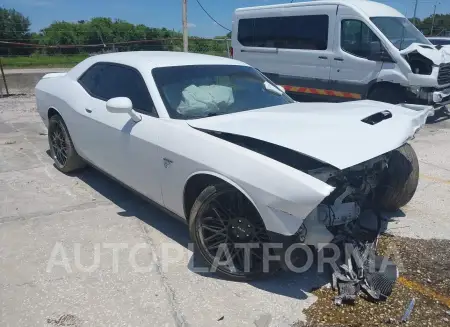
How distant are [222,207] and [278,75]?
745 centimetres

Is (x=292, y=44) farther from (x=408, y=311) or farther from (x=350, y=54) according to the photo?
(x=408, y=311)

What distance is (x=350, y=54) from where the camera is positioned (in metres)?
8.31

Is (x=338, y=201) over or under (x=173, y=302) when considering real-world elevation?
over

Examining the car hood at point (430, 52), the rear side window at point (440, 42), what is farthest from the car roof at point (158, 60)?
the rear side window at point (440, 42)

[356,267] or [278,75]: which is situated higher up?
[278,75]

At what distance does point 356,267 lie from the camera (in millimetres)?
2967

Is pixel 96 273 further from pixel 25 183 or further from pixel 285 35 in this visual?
pixel 285 35

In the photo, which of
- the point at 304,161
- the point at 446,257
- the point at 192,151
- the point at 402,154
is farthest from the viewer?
the point at 402,154

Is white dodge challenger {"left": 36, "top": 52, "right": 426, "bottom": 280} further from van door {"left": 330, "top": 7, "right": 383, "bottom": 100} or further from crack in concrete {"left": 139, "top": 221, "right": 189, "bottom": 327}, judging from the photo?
van door {"left": 330, "top": 7, "right": 383, "bottom": 100}

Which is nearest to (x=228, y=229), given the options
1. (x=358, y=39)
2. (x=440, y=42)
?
(x=358, y=39)

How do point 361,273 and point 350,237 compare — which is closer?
point 361,273

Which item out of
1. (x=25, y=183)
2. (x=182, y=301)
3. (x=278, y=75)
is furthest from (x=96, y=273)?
(x=278, y=75)

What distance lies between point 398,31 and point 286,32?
2438 millimetres

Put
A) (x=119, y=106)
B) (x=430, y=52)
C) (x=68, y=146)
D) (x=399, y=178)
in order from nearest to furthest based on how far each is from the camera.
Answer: (x=119, y=106) → (x=399, y=178) → (x=68, y=146) → (x=430, y=52)
